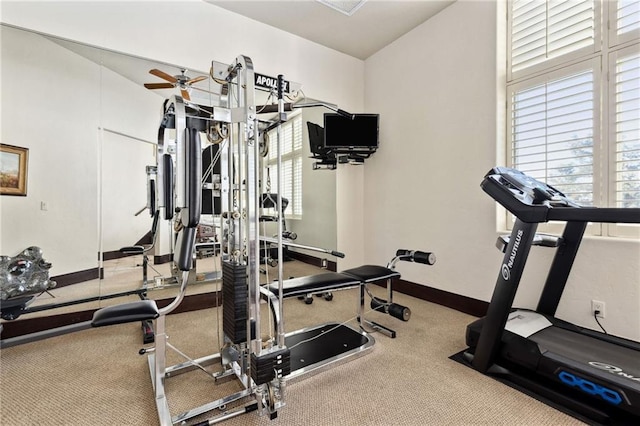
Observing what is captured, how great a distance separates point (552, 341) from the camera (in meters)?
1.85

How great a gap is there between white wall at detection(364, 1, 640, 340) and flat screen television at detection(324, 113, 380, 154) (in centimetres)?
21

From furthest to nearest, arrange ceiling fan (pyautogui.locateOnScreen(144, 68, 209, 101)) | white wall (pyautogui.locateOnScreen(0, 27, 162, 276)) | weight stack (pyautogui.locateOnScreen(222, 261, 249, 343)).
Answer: white wall (pyautogui.locateOnScreen(0, 27, 162, 276)) → ceiling fan (pyautogui.locateOnScreen(144, 68, 209, 101)) → weight stack (pyautogui.locateOnScreen(222, 261, 249, 343))

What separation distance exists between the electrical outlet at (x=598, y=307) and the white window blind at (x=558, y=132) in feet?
2.48

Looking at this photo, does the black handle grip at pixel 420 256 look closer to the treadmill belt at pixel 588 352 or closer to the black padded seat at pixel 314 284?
the black padded seat at pixel 314 284

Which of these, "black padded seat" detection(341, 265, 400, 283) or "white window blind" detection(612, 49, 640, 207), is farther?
"black padded seat" detection(341, 265, 400, 283)

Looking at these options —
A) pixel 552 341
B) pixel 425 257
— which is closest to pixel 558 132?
pixel 425 257

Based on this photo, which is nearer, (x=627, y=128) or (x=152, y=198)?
(x=627, y=128)

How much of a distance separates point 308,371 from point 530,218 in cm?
164

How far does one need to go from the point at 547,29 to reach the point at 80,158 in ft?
14.0

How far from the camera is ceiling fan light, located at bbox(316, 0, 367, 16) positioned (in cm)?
297

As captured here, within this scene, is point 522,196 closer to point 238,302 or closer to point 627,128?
point 627,128

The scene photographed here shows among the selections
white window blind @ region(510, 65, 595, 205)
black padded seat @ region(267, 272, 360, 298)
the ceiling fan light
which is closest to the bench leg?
black padded seat @ region(267, 272, 360, 298)

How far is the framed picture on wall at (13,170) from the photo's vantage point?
2289 millimetres

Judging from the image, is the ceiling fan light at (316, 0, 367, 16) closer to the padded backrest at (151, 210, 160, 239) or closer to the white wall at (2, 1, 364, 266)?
the white wall at (2, 1, 364, 266)
